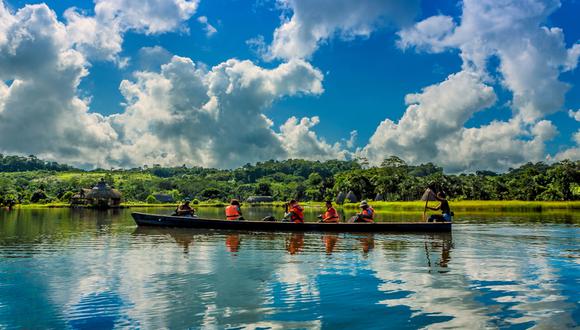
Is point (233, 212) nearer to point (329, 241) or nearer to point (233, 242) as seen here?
point (233, 242)

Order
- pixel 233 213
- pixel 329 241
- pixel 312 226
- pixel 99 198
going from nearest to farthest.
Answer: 1. pixel 329 241
2. pixel 312 226
3. pixel 233 213
4. pixel 99 198

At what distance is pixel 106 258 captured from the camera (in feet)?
50.6

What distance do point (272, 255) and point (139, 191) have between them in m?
145

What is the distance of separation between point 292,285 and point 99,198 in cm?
9145

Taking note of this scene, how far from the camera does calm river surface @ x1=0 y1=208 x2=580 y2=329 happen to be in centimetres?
825

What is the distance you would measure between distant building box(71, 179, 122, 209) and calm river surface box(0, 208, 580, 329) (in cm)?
7804

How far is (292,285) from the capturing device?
36.0ft

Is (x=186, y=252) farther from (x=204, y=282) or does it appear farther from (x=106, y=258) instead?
(x=204, y=282)

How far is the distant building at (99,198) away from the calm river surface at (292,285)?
256 ft

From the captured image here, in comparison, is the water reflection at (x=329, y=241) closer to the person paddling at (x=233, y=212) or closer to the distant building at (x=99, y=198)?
the person paddling at (x=233, y=212)

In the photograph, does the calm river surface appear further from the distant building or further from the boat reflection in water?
the distant building

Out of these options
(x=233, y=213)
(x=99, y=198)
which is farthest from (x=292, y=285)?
(x=99, y=198)

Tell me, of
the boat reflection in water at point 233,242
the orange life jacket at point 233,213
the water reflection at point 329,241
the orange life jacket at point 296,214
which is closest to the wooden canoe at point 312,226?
Answer: the orange life jacket at point 296,214

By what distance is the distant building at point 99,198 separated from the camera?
92581 mm
